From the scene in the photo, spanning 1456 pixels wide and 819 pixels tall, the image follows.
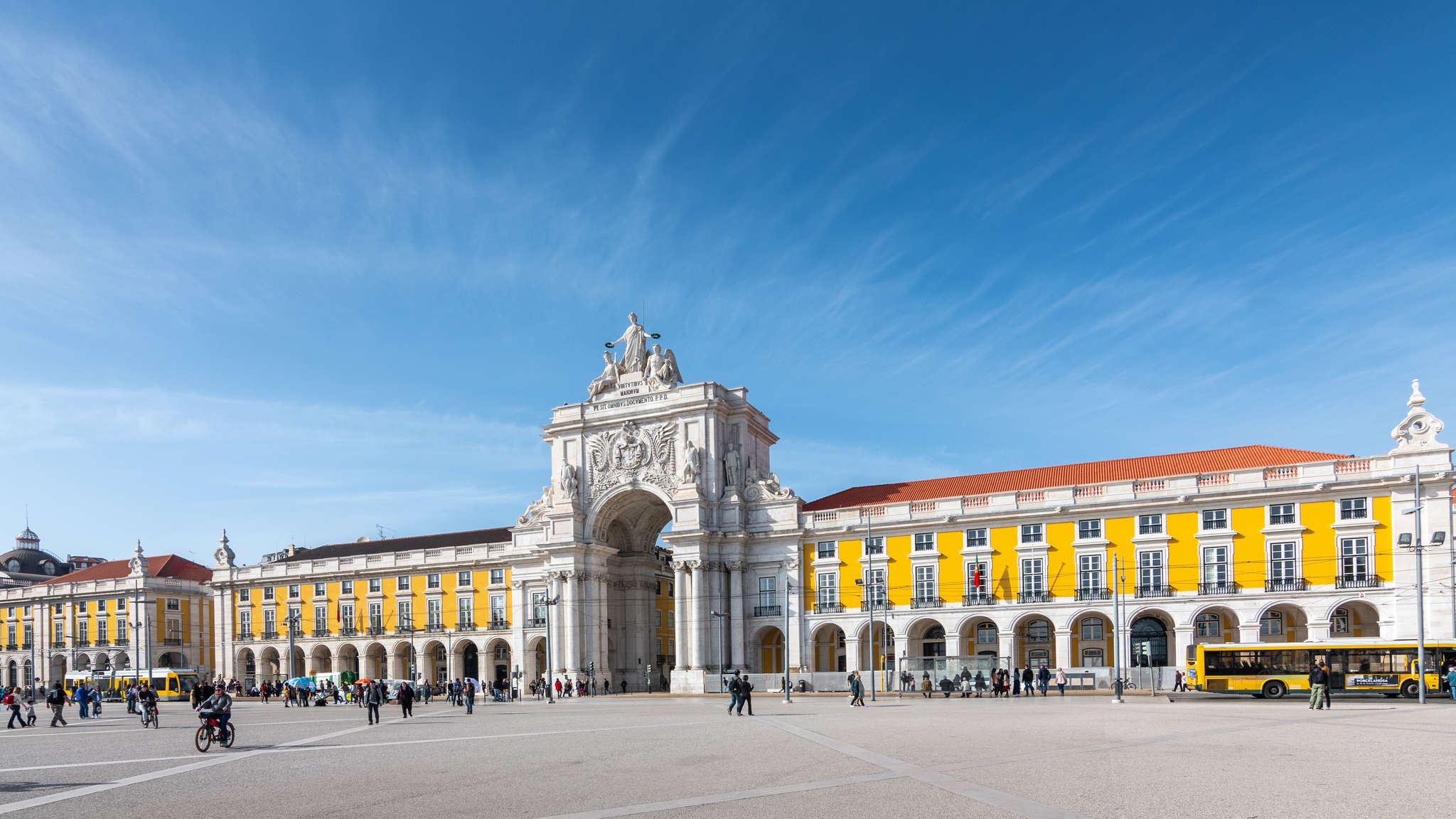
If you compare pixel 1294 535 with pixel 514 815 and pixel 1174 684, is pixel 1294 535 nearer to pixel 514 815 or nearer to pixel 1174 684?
pixel 1174 684

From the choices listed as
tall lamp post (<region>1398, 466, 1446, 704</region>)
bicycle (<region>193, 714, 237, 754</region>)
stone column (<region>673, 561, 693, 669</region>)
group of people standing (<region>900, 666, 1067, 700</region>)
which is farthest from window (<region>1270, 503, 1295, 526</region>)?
bicycle (<region>193, 714, 237, 754</region>)

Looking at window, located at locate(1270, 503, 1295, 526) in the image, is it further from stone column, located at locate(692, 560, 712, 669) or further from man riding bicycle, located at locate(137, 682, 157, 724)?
man riding bicycle, located at locate(137, 682, 157, 724)

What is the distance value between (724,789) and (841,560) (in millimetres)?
49982

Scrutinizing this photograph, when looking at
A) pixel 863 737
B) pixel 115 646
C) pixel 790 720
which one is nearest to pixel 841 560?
pixel 790 720

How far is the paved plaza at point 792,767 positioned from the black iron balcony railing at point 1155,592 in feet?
72.5

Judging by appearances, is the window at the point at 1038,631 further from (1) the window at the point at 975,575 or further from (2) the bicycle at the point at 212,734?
(2) the bicycle at the point at 212,734

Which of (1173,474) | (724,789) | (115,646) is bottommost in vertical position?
(115,646)

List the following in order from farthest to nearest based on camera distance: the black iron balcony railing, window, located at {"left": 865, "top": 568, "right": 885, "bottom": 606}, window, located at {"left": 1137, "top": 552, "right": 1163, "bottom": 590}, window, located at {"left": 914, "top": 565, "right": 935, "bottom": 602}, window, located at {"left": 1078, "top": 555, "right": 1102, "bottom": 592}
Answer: window, located at {"left": 865, "top": 568, "right": 885, "bottom": 606} → window, located at {"left": 914, "top": 565, "right": 935, "bottom": 602} → window, located at {"left": 1078, "top": 555, "right": 1102, "bottom": 592} → window, located at {"left": 1137, "top": 552, "right": 1163, "bottom": 590} → the black iron balcony railing

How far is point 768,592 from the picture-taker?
68.8m

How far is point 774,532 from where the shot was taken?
2702 inches

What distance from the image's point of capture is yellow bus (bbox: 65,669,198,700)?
240 feet

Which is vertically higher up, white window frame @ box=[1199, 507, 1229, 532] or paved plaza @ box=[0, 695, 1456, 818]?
white window frame @ box=[1199, 507, 1229, 532]

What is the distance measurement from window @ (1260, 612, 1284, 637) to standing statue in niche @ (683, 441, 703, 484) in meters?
32.1

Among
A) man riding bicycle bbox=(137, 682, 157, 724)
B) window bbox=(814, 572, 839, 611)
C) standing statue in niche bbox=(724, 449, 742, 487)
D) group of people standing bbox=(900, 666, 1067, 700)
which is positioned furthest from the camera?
standing statue in niche bbox=(724, 449, 742, 487)
